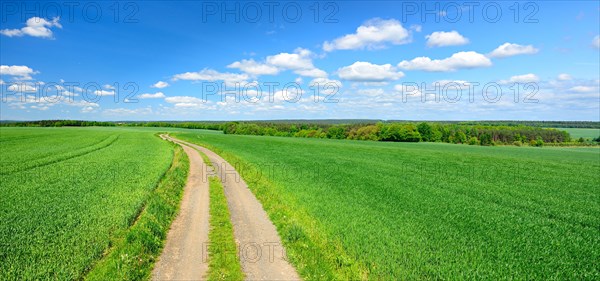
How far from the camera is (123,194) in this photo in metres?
15.1

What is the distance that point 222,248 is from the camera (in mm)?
9383

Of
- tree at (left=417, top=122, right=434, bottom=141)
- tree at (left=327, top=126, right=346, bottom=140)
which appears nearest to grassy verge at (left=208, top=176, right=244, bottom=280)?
tree at (left=417, top=122, right=434, bottom=141)

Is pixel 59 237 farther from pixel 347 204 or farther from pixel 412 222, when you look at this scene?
pixel 412 222

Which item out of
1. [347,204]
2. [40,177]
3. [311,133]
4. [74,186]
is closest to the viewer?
[347,204]

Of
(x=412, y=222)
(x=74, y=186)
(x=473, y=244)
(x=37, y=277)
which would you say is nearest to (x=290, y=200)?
(x=412, y=222)

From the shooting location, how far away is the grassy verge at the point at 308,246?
312 inches

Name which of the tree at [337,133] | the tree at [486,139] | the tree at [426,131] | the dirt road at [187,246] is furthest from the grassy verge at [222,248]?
the tree at [337,133]

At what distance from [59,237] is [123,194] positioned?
6.11 metres

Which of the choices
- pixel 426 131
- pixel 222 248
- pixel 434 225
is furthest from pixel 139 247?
pixel 426 131

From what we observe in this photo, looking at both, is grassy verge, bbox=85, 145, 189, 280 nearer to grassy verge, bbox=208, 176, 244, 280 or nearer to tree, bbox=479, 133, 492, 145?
grassy verge, bbox=208, 176, 244, 280

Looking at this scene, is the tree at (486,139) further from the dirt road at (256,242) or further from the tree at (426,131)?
the dirt road at (256,242)

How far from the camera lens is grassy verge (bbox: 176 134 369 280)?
792 centimetres

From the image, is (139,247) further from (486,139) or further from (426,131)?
(486,139)

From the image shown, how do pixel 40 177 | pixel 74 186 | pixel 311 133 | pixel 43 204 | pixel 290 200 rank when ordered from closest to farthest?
pixel 43 204 → pixel 290 200 → pixel 74 186 → pixel 40 177 → pixel 311 133
